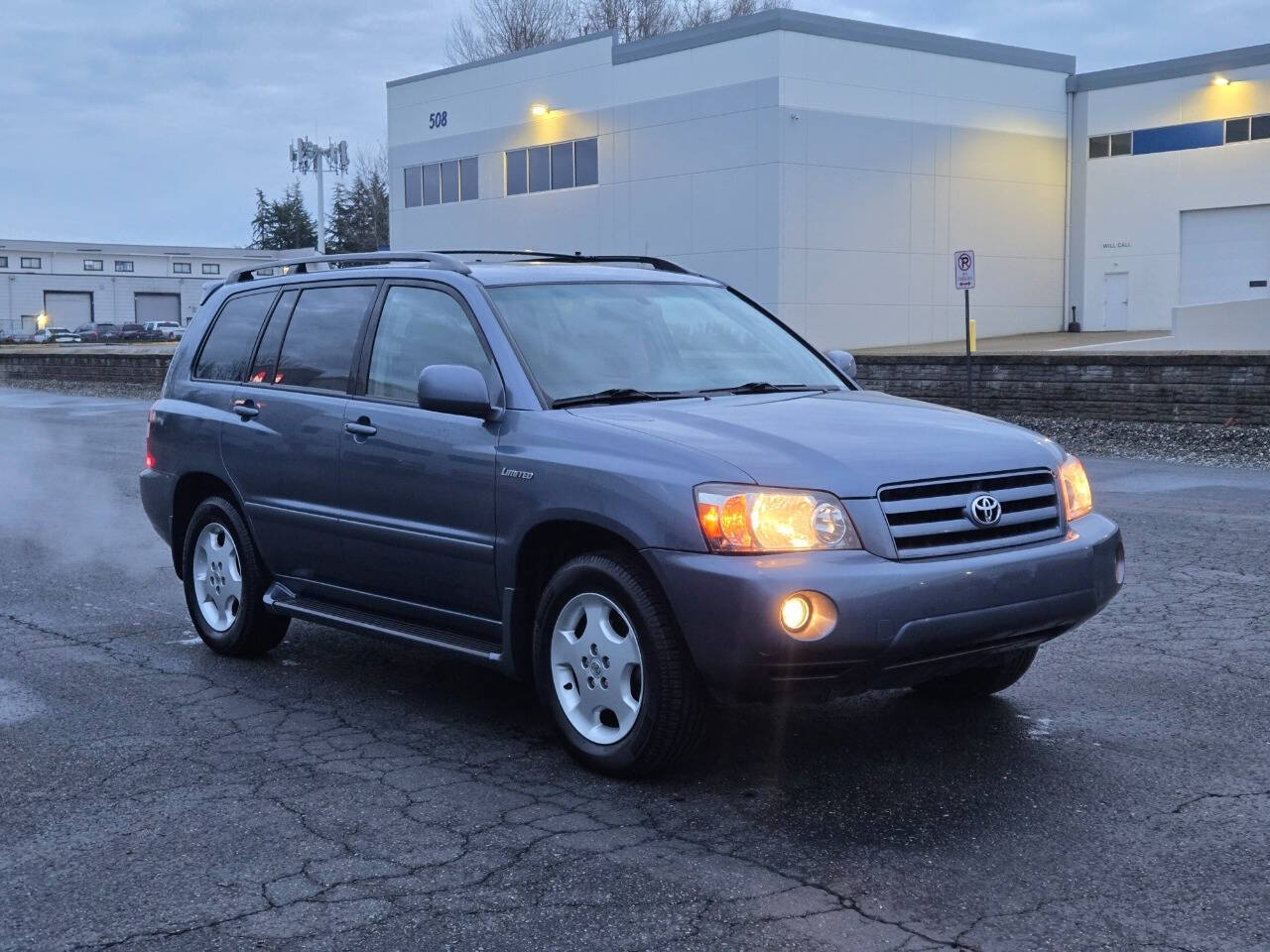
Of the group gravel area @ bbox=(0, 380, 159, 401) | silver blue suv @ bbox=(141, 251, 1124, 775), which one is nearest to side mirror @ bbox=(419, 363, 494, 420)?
silver blue suv @ bbox=(141, 251, 1124, 775)

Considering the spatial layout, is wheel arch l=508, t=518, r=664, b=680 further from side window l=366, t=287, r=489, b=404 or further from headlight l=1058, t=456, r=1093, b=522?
headlight l=1058, t=456, r=1093, b=522

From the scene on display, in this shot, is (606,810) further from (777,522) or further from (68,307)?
(68,307)

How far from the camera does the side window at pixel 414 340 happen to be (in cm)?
576

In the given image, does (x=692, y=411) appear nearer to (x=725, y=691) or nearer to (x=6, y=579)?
(x=725, y=691)

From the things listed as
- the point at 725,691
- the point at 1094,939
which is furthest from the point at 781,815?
the point at 1094,939

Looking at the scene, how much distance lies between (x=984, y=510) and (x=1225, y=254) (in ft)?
144

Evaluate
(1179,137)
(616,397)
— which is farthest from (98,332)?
(616,397)

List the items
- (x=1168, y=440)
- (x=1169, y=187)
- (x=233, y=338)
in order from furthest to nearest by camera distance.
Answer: (x=1169, y=187) → (x=1168, y=440) → (x=233, y=338)

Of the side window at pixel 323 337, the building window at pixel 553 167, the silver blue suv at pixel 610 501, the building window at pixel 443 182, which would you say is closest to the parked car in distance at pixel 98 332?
the building window at pixel 443 182

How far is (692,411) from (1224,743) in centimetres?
221

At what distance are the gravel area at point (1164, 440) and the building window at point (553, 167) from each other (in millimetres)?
28513

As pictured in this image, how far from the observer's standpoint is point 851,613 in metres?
4.40

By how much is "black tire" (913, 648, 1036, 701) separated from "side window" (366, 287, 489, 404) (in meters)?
2.20

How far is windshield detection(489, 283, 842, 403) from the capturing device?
5.56 m
